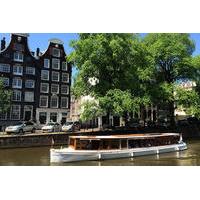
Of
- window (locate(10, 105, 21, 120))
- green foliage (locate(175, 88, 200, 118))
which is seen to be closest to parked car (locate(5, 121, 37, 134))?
window (locate(10, 105, 21, 120))

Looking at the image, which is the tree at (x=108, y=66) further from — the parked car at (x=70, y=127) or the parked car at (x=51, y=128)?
the parked car at (x=51, y=128)

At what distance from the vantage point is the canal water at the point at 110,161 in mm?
25922

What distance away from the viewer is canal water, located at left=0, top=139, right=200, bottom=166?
2592 centimetres

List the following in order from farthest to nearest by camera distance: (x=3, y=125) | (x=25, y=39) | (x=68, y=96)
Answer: (x=68, y=96) → (x=25, y=39) → (x=3, y=125)

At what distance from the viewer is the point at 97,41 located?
1473 inches

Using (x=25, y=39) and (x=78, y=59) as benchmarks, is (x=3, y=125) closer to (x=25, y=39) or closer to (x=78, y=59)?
(x=25, y=39)

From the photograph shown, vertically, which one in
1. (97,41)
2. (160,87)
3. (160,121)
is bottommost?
(160,121)

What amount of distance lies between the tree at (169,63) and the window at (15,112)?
18.2 meters

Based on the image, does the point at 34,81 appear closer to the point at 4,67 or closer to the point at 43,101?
the point at 43,101

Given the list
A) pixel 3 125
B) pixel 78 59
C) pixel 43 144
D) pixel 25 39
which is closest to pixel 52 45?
pixel 25 39

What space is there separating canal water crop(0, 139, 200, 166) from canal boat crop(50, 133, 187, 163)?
53 cm

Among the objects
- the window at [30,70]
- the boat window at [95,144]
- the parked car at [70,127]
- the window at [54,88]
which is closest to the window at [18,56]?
the window at [30,70]

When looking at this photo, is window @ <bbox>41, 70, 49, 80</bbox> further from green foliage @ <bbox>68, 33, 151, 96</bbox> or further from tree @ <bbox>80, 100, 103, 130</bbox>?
tree @ <bbox>80, 100, 103, 130</bbox>

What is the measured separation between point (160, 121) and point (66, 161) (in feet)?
81.9
